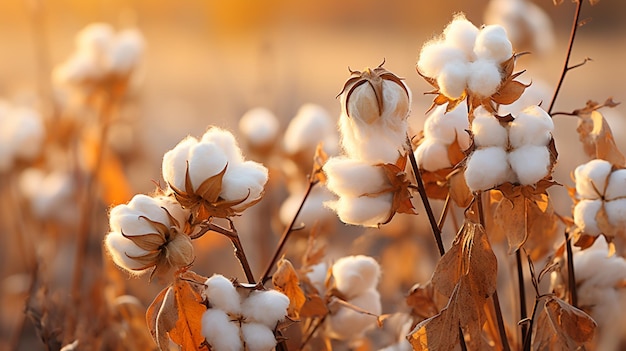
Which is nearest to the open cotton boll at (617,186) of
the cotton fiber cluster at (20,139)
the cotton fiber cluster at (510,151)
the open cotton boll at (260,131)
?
the cotton fiber cluster at (510,151)

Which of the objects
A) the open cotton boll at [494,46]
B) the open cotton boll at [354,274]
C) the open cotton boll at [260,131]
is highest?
the open cotton boll at [494,46]

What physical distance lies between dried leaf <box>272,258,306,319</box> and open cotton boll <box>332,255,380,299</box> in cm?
9

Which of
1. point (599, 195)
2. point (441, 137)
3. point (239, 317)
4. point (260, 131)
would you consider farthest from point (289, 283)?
point (260, 131)

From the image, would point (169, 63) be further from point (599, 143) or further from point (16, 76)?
point (599, 143)

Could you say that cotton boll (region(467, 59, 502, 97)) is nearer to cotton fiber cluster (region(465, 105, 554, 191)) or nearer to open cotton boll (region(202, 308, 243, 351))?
cotton fiber cluster (region(465, 105, 554, 191))

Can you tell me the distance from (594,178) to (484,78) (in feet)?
0.57

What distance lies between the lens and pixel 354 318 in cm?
105

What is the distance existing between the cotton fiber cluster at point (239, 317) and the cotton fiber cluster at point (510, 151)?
0.21 metres

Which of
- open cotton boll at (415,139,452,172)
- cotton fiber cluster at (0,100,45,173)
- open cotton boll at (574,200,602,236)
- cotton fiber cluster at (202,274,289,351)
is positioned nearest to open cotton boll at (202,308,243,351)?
cotton fiber cluster at (202,274,289,351)

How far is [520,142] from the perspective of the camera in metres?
0.82

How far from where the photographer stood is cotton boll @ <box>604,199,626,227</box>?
893mm

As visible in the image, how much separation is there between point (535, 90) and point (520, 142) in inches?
20.0

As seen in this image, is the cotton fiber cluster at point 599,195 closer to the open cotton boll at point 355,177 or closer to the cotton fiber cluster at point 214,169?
the open cotton boll at point 355,177

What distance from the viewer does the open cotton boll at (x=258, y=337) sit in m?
0.85
